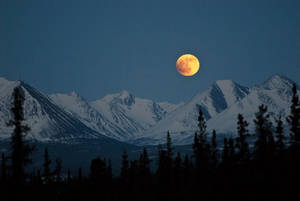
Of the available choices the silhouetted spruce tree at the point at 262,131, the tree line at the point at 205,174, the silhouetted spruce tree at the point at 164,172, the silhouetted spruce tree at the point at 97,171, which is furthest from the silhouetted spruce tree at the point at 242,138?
the silhouetted spruce tree at the point at 97,171

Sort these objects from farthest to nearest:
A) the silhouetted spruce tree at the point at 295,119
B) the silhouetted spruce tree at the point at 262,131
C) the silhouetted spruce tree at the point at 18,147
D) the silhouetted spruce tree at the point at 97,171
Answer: the silhouetted spruce tree at the point at 97,171, the silhouetted spruce tree at the point at 262,131, the silhouetted spruce tree at the point at 295,119, the silhouetted spruce tree at the point at 18,147

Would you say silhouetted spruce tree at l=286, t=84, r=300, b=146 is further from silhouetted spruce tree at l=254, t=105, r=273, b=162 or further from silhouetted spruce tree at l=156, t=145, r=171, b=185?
silhouetted spruce tree at l=156, t=145, r=171, b=185

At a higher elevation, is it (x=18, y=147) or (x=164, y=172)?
(x=18, y=147)

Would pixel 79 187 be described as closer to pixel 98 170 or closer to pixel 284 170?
pixel 98 170

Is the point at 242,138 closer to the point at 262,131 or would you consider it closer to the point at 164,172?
the point at 262,131

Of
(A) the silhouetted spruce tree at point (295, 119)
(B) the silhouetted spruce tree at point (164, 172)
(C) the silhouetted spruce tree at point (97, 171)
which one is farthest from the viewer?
(C) the silhouetted spruce tree at point (97, 171)

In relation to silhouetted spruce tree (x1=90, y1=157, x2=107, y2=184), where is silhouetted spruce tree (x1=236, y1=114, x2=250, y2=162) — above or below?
above

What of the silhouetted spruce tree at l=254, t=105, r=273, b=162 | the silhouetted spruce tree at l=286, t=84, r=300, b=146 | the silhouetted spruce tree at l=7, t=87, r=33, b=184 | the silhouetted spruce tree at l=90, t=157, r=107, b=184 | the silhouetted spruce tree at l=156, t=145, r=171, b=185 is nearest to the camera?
the silhouetted spruce tree at l=7, t=87, r=33, b=184

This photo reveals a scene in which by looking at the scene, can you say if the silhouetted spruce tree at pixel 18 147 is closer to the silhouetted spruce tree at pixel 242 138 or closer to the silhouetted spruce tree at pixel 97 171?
the silhouetted spruce tree at pixel 97 171

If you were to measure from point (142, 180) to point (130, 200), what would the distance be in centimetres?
686

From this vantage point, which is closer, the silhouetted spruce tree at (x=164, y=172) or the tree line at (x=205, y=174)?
the tree line at (x=205, y=174)

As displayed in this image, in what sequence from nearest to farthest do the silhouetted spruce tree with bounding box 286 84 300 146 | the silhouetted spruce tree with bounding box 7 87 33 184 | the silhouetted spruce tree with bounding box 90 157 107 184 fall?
1. the silhouetted spruce tree with bounding box 7 87 33 184
2. the silhouetted spruce tree with bounding box 286 84 300 146
3. the silhouetted spruce tree with bounding box 90 157 107 184

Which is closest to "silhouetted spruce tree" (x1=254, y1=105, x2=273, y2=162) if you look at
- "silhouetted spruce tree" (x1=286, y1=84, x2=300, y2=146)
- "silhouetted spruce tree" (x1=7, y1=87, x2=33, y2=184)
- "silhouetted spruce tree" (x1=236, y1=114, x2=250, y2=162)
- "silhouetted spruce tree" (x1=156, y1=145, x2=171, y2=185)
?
"silhouetted spruce tree" (x1=236, y1=114, x2=250, y2=162)

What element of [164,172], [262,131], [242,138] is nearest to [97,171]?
[164,172]
